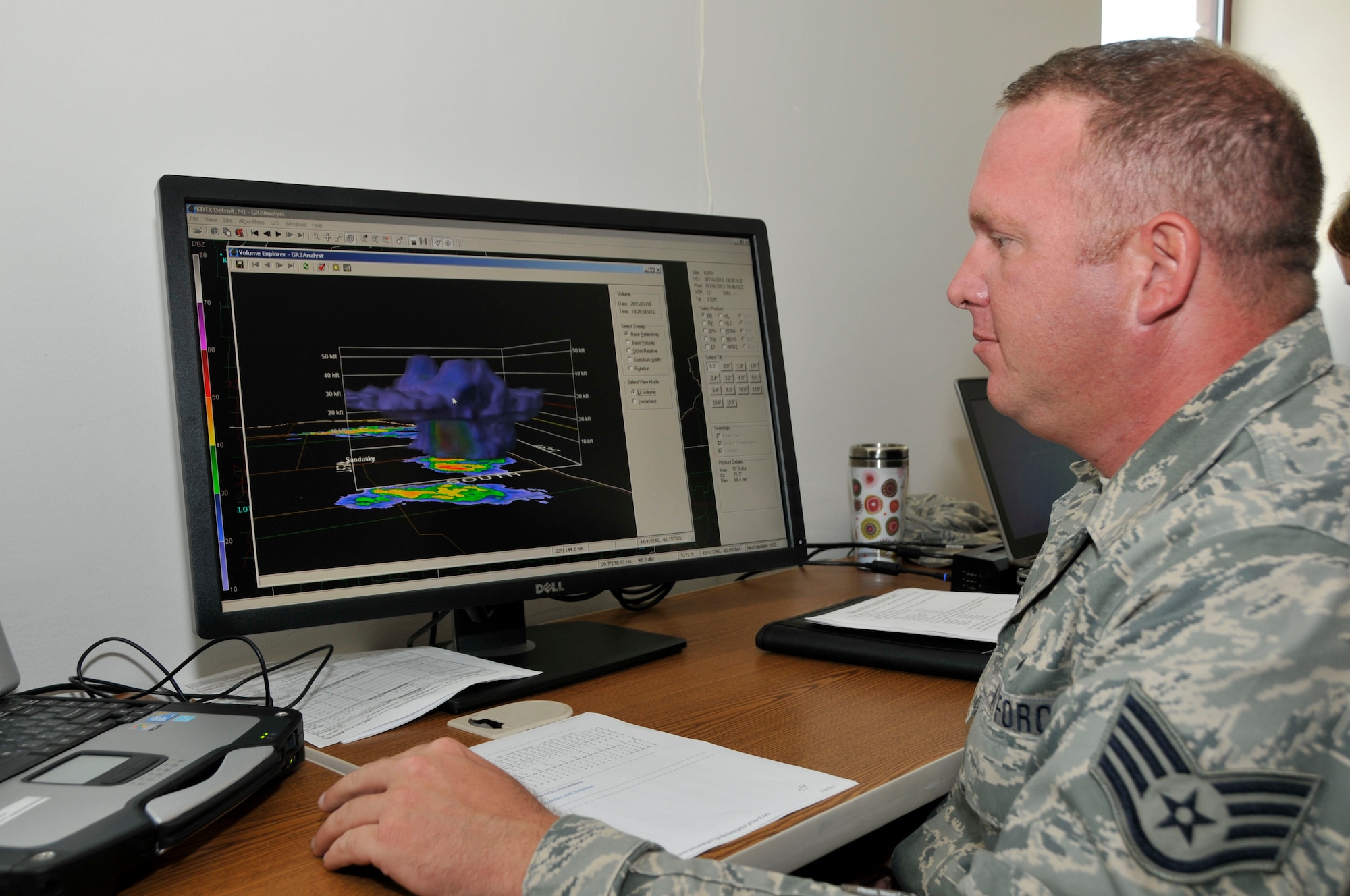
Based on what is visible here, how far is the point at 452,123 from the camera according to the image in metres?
1.26

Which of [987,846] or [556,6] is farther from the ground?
[556,6]

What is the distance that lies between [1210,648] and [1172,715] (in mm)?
42

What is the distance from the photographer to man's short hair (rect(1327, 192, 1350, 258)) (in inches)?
85.1

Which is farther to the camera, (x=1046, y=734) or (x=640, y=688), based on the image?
(x=640, y=688)

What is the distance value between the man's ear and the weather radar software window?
0.57 meters

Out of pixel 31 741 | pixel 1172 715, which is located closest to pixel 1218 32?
pixel 1172 715

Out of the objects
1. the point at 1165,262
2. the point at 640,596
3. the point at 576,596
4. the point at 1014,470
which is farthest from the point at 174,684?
the point at 1014,470

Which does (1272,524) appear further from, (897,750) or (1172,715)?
(897,750)

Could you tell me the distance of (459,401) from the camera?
1012 mm

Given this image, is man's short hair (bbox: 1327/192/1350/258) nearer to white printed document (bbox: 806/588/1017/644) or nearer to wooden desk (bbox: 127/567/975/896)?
white printed document (bbox: 806/588/1017/644)

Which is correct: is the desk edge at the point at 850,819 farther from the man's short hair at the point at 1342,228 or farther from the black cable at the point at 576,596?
the man's short hair at the point at 1342,228

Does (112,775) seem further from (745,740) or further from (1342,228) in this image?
(1342,228)

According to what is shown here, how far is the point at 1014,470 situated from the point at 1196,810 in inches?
45.1

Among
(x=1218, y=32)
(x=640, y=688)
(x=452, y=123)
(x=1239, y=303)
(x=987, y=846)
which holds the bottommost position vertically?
(x=987, y=846)
